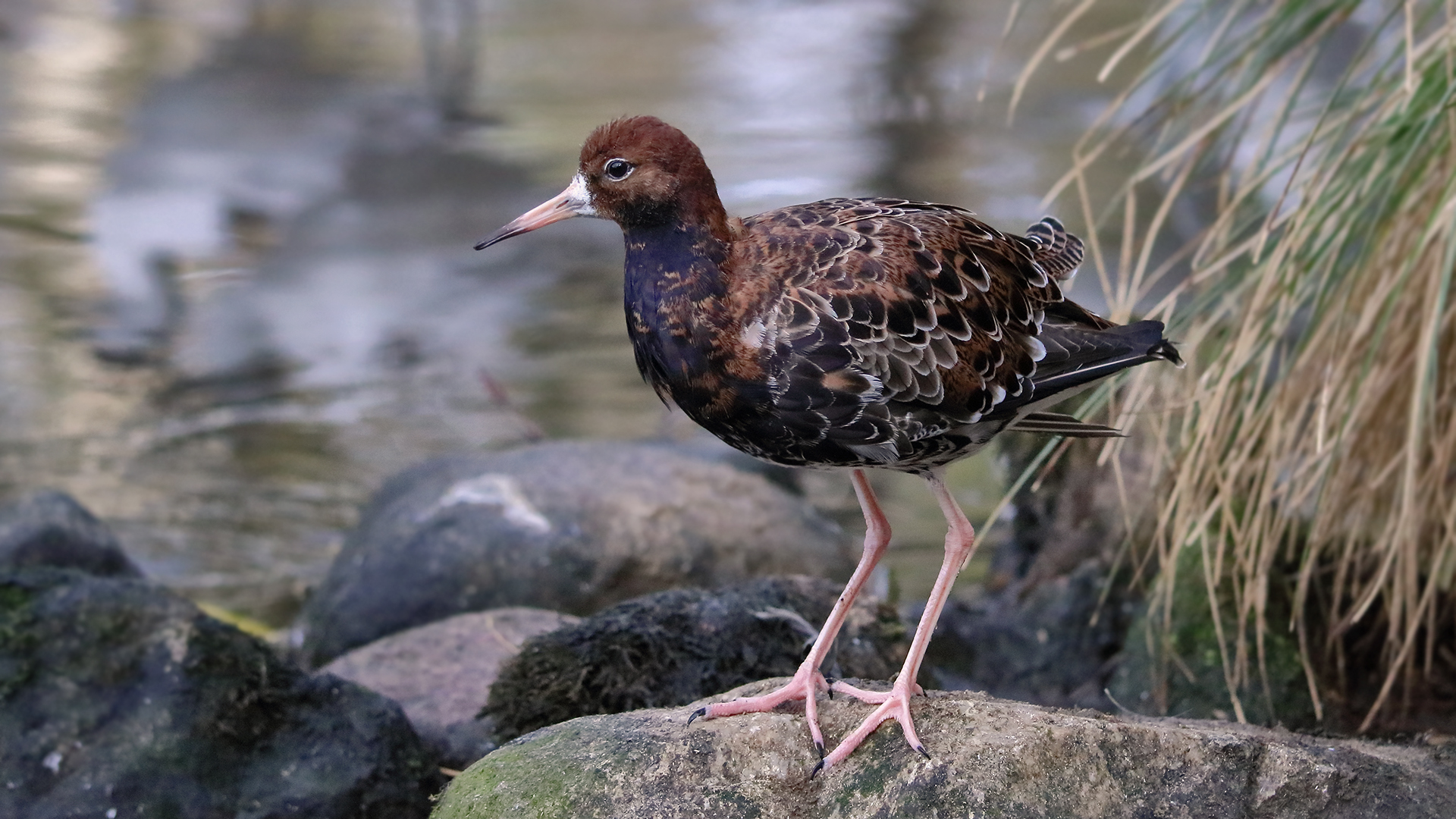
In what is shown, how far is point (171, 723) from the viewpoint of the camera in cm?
423

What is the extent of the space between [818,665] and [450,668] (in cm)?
198

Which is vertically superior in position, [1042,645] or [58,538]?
[1042,645]

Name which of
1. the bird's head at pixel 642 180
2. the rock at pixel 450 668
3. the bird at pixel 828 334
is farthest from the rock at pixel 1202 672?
the bird's head at pixel 642 180

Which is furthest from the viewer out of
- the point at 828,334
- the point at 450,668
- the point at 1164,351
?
the point at 450,668

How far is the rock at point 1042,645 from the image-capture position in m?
5.46

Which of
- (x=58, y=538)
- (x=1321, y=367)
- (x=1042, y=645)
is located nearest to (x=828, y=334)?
(x=1321, y=367)

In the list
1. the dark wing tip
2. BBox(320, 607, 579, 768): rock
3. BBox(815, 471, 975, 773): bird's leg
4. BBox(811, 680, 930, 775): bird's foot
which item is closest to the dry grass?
the dark wing tip

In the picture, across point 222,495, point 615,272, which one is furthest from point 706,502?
point 615,272

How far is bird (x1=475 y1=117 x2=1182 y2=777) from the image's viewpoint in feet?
11.2

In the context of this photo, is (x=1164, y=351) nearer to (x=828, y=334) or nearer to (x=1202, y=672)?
(x=828, y=334)

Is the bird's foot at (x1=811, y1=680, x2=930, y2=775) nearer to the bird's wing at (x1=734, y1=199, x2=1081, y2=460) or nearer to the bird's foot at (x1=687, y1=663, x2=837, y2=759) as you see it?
the bird's foot at (x1=687, y1=663, x2=837, y2=759)

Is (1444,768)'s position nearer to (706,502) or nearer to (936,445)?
(936,445)

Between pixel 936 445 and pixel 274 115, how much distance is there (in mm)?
13139

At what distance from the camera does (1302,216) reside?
4.23 metres
